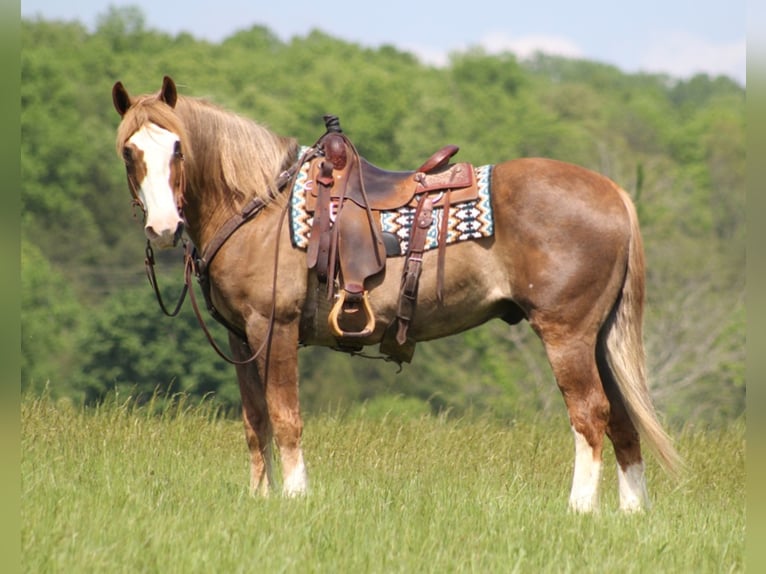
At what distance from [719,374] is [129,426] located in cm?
3181

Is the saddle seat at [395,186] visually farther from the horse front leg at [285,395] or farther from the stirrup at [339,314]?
the horse front leg at [285,395]

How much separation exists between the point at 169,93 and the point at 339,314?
5.14ft

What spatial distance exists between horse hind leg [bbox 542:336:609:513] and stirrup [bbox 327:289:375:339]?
1034 millimetres

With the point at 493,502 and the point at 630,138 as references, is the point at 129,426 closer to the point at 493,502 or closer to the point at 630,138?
the point at 493,502

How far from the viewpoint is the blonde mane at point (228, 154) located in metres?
6.81

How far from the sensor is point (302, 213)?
269 inches

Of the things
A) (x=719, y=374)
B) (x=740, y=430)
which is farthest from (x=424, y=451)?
(x=719, y=374)

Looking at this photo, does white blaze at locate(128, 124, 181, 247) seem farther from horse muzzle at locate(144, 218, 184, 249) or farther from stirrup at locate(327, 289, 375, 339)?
stirrup at locate(327, 289, 375, 339)

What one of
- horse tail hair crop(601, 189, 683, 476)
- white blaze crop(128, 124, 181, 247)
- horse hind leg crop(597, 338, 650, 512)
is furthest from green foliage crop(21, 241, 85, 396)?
horse tail hair crop(601, 189, 683, 476)

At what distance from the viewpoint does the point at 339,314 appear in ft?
22.1

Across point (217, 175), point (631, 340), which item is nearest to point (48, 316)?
point (217, 175)

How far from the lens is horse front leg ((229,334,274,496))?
7016mm

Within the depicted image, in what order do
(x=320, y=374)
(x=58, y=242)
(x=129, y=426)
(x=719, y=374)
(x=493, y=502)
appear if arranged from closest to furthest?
1. (x=493, y=502)
2. (x=129, y=426)
3. (x=719, y=374)
4. (x=320, y=374)
5. (x=58, y=242)

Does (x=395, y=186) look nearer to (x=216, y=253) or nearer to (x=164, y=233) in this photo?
(x=216, y=253)
